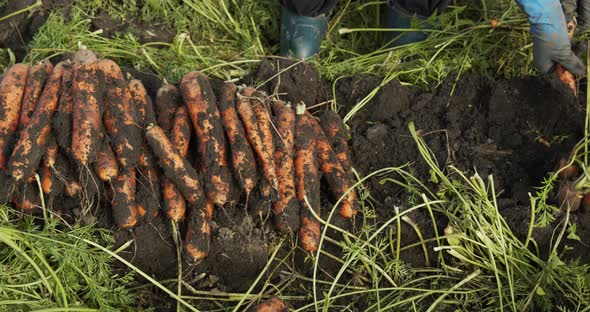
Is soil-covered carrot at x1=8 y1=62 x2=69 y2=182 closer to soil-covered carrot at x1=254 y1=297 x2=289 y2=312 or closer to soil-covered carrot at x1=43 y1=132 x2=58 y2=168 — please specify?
soil-covered carrot at x1=43 y1=132 x2=58 y2=168

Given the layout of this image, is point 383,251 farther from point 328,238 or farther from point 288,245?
point 288,245

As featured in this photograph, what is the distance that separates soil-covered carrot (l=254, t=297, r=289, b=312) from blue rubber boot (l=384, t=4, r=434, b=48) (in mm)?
1862

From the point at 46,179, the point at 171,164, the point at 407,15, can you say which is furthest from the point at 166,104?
the point at 407,15

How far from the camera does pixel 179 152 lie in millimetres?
2707

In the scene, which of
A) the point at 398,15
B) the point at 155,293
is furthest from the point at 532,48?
the point at 155,293

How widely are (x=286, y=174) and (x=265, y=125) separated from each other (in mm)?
267

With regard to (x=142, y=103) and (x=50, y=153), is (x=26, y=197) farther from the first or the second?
(x=142, y=103)

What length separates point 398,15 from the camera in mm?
3834

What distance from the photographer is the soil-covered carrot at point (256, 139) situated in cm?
275

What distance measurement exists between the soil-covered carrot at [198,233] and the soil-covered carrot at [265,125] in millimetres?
293

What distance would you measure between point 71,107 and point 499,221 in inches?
78.2

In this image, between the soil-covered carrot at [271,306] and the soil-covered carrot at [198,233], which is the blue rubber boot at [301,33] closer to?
the soil-covered carrot at [198,233]

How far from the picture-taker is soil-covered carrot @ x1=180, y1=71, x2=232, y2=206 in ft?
8.80

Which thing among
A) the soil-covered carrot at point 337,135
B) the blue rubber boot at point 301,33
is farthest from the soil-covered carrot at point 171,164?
the blue rubber boot at point 301,33
